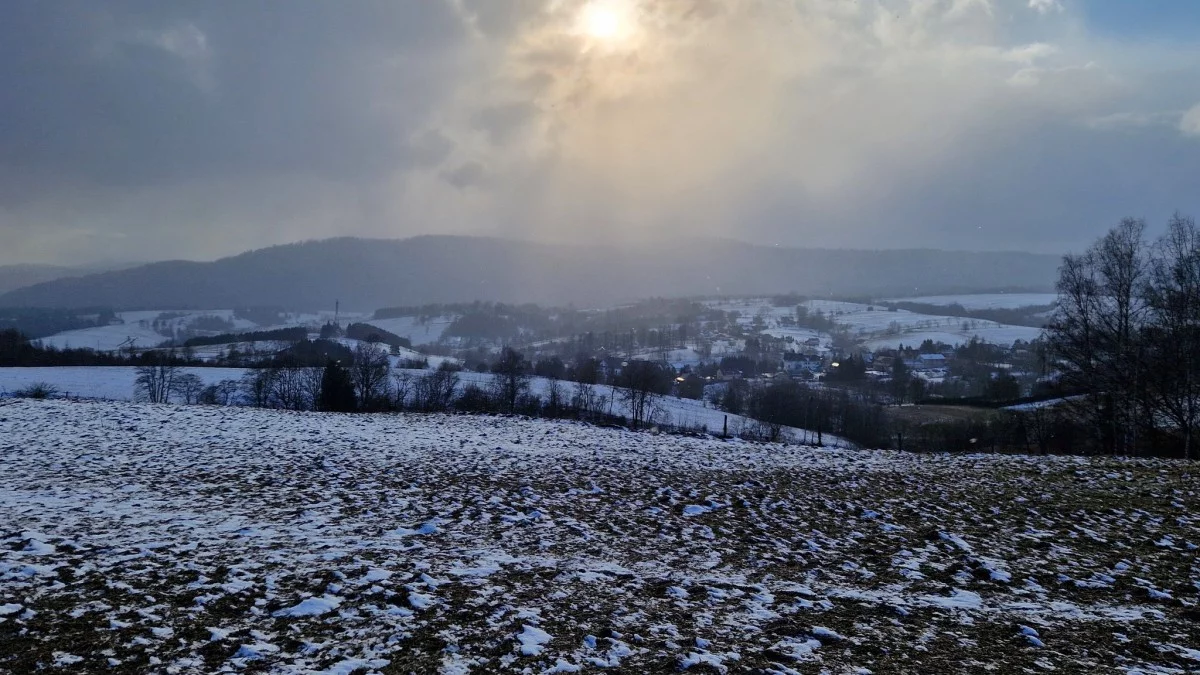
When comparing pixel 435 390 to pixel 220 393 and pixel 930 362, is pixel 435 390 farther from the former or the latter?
pixel 930 362

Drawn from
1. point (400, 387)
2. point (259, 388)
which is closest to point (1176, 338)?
point (400, 387)

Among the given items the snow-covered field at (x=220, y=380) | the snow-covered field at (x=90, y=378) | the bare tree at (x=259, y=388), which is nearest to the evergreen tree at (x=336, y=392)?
the bare tree at (x=259, y=388)

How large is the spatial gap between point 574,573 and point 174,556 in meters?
6.03

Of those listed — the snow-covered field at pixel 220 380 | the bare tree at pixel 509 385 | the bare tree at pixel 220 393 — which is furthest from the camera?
the bare tree at pixel 220 393

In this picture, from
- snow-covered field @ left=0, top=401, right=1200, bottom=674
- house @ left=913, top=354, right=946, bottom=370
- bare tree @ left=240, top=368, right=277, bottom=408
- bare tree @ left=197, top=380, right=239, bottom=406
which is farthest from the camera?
house @ left=913, top=354, right=946, bottom=370

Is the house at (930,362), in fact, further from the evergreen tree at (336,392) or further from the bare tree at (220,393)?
the bare tree at (220,393)

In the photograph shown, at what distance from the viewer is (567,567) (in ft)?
29.8

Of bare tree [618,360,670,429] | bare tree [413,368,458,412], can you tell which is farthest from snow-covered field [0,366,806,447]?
bare tree [413,368,458,412]

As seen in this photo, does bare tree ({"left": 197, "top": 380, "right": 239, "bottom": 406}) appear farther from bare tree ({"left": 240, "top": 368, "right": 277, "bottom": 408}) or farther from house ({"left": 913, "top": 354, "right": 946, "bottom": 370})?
house ({"left": 913, "top": 354, "right": 946, "bottom": 370})

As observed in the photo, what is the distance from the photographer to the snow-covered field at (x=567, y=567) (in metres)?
6.08

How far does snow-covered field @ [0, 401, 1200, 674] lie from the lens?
19.9 feet

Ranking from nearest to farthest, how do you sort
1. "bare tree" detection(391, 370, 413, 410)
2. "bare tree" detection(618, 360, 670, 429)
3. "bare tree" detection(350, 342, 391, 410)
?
"bare tree" detection(350, 342, 391, 410)
"bare tree" detection(391, 370, 413, 410)
"bare tree" detection(618, 360, 670, 429)

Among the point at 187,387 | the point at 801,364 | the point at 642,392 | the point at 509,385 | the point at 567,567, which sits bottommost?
the point at 187,387

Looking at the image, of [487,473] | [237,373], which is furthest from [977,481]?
[237,373]
